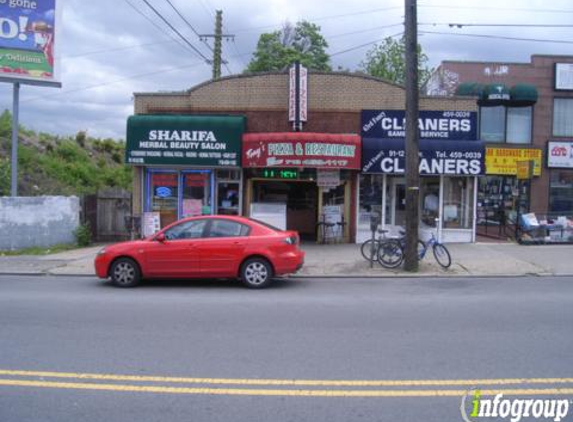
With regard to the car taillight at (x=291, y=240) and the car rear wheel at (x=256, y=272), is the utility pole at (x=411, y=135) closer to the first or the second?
the car taillight at (x=291, y=240)

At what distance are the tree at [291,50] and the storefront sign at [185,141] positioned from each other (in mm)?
29286

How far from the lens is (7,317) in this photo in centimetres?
743

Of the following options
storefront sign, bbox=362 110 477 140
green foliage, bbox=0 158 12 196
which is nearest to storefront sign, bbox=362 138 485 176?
storefront sign, bbox=362 110 477 140

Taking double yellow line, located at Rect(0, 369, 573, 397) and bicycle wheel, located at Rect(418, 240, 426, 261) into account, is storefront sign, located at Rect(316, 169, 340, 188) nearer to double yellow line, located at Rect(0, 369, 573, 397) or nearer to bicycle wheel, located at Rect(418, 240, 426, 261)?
bicycle wheel, located at Rect(418, 240, 426, 261)

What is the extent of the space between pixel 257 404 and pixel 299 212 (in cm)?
1491

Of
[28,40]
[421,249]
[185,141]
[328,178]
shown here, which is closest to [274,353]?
[421,249]

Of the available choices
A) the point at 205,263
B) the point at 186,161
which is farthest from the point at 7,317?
the point at 186,161

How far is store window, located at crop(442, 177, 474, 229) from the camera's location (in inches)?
683

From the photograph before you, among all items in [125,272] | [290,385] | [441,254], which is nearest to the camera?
[290,385]

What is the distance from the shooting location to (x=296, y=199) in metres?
19.0

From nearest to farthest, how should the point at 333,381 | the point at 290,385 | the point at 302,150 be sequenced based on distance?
the point at 290,385 → the point at 333,381 → the point at 302,150

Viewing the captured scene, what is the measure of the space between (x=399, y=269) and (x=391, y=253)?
46 centimetres

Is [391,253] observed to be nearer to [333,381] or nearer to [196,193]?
[196,193]

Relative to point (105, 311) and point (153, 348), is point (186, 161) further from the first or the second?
point (153, 348)
